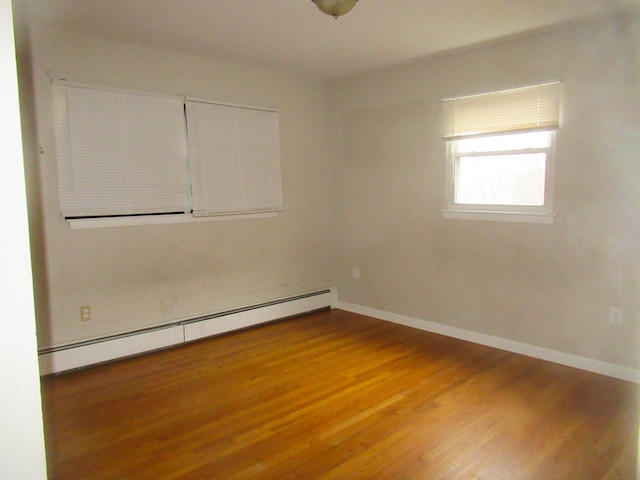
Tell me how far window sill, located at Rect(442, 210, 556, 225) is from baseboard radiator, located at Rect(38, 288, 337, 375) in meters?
1.79

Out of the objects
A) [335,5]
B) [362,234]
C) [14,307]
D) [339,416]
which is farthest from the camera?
[362,234]

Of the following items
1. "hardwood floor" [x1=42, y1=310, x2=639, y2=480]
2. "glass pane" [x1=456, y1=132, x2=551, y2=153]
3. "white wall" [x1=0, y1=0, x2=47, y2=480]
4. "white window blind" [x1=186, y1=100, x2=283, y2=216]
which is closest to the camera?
"white wall" [x1=0, y1=0, x2=47, y2=480]

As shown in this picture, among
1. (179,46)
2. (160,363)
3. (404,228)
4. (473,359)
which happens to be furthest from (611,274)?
(179,46)

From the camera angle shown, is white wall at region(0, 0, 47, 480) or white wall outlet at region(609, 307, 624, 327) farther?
white wall outlet at region(609, 307, 624, 327)

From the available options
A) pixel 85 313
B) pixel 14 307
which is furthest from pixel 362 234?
pixel 14 307

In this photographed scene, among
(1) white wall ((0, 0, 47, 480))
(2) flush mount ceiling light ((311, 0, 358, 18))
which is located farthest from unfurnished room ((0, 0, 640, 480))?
(1) white wall ((0, 0, 47, 480))

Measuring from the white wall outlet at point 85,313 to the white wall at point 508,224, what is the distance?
8.64ft

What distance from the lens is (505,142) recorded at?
3.61m

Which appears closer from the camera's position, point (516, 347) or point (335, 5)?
point (335, 5)

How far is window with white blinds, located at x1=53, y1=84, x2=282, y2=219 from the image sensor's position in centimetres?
326

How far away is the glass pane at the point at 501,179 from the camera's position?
11.3ft

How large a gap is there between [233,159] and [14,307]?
3416mm

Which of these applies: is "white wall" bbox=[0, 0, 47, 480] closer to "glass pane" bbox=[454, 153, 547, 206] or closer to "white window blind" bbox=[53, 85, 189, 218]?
"white window blind" bbox=[53, 85, 189, 218]

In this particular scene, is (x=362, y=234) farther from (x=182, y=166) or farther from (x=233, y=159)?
(x=182, y=166)
